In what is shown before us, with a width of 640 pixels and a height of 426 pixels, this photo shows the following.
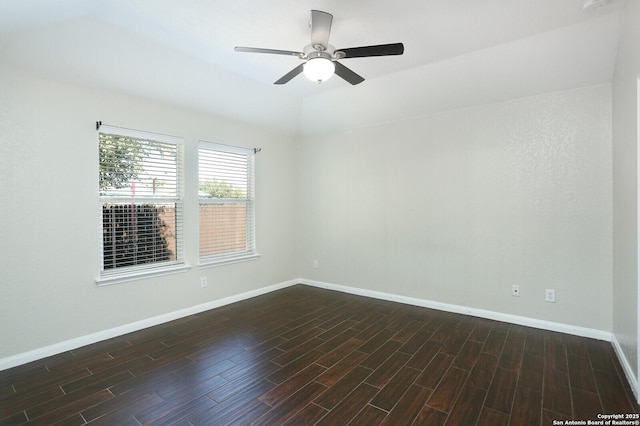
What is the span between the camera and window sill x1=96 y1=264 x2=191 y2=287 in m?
3.16

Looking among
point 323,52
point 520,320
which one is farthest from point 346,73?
point 520,320

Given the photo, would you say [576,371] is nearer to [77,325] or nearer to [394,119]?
[394,119]

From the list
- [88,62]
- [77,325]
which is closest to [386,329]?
[77,325]

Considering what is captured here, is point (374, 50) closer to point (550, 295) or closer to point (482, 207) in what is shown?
point (482, 207)

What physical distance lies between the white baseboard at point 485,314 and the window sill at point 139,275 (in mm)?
2217

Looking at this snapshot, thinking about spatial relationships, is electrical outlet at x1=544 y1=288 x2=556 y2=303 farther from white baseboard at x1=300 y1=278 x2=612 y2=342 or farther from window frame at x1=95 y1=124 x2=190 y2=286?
window frame at x1=95 y1=124 x2=190 y2=286

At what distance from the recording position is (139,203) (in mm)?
3488

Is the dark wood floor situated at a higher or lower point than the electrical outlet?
lower

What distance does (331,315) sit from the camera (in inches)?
152

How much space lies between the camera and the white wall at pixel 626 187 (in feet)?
7.07

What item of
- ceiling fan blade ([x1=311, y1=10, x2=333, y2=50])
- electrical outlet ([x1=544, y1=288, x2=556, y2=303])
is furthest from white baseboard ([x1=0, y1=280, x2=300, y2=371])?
electrical outlet ([x1=544, y1=288, x2=556, y2=303])

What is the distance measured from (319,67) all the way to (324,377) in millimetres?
2265

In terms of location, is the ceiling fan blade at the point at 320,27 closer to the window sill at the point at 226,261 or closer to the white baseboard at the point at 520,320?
the window sill at the point at 226,261

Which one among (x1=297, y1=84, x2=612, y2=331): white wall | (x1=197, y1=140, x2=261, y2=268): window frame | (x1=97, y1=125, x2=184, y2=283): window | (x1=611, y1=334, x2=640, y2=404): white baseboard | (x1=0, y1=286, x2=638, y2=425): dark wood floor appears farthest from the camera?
(x1=197, y1=140, x2=261, y2=268): window frame
